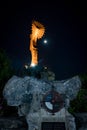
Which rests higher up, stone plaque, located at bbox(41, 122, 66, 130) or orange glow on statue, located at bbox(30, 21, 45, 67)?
orange glow on statue, located at bbox(30, 21, 45, 67)

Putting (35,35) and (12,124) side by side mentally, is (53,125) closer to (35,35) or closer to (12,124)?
(12,124)

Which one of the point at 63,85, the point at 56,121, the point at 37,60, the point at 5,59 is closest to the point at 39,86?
the point at 63,85

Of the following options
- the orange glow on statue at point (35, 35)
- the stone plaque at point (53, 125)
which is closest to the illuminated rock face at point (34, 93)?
the stone plaque at point (53, 125)

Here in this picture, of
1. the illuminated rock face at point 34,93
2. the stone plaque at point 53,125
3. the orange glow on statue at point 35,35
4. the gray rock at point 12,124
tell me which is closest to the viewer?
the stone plaque at point 53,125

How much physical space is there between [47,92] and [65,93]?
3.31ft

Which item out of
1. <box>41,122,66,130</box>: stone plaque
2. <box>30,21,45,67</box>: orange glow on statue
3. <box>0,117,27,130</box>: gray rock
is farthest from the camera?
<box>30,21,45,67</box>: orange glow on statue

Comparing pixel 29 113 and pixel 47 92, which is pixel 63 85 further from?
pixel 29 113

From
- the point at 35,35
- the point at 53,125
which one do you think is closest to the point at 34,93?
the point at 53,125

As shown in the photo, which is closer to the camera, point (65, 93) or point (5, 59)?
point (65, 93)

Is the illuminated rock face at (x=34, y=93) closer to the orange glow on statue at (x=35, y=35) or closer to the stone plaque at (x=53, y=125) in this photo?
the stone plaque at (x=53, y=125)

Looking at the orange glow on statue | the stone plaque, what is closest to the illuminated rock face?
the stone plaque

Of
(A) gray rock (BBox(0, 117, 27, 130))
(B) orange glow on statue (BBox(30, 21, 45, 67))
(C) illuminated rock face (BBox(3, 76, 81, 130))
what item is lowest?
(A) gray rock (BBox(0, 117, 27, 130))

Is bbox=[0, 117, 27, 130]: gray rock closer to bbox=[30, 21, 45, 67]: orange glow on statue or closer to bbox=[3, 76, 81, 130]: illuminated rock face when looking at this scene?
bbox=[3, 76, 81, 130]: illuminated rock face

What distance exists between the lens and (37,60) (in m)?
22.8
